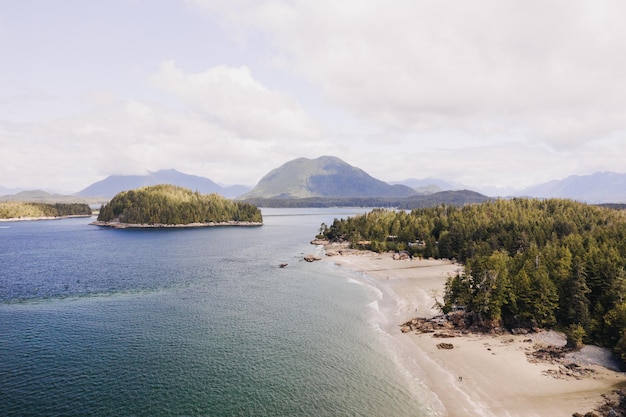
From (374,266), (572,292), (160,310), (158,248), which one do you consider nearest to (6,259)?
(158,248)

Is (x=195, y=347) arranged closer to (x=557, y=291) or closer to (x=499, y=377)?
(x=499, y=377)

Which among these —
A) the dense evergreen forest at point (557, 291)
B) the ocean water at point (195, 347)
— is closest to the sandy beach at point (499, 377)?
the ocean water at point (195, 347)

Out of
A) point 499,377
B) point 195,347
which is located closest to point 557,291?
point 499,377

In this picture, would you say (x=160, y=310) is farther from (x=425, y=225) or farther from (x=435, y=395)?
(x=425, y=225)

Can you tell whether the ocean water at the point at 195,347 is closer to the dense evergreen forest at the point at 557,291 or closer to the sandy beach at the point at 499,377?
the sandy beach at the point at 499,377

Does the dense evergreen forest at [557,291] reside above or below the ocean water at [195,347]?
above

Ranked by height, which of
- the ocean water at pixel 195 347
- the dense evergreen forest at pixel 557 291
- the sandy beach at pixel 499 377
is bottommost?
the sandy beach at pixel 499 377

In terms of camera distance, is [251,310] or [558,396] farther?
[251,310]
